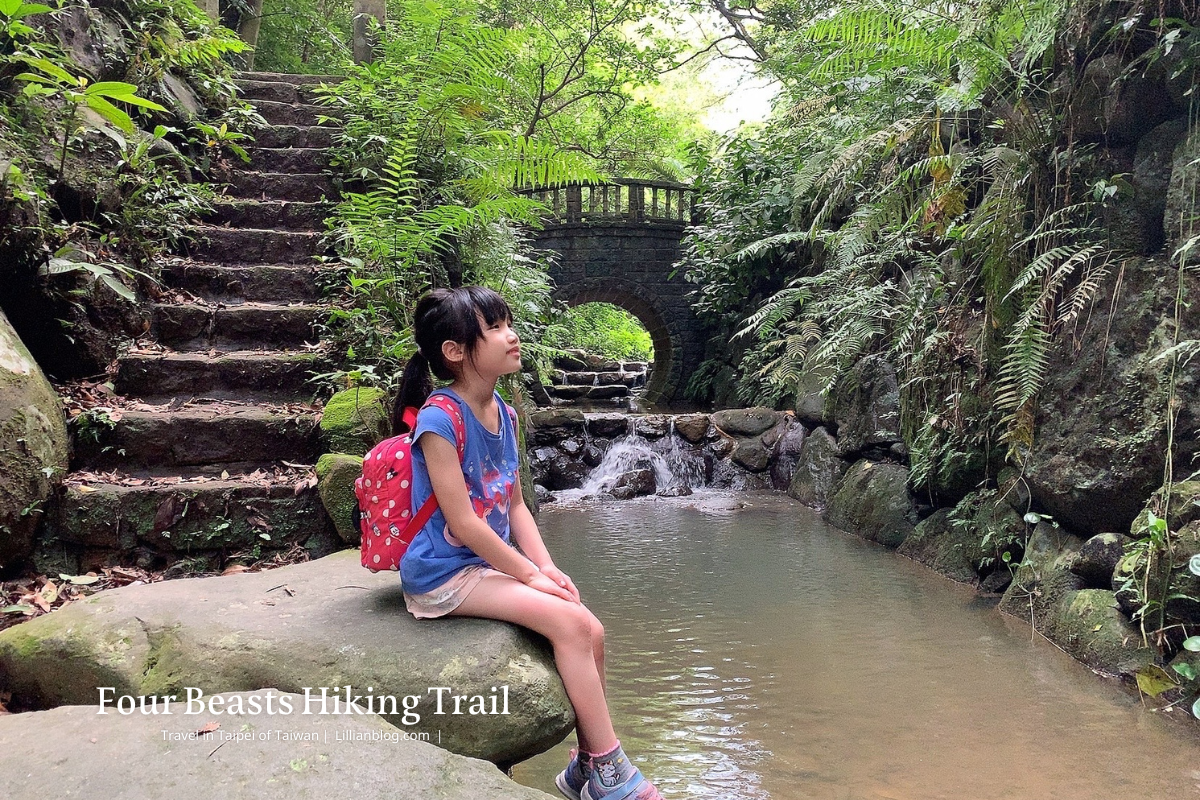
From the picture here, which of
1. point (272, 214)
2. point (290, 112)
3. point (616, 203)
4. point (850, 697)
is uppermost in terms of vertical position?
point (616, 203)

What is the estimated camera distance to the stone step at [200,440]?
3.11 meters

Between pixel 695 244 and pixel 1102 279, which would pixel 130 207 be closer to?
pixel 1102 279

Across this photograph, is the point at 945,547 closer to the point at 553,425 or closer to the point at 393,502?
the point at 393,502

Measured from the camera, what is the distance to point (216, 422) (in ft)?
10.7

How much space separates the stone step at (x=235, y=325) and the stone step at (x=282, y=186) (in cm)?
175

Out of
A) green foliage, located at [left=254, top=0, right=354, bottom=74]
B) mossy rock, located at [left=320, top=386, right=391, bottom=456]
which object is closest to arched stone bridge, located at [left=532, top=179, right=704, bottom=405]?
green foliage, located at [left=254, top=0, right=354, bottom=74]

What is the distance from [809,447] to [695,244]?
5237 millimetres

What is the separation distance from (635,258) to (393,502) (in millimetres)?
13242

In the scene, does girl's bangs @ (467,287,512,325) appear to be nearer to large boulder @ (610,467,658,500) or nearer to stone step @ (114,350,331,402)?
stone step @ (114,350,331,402)

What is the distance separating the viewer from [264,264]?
4797 mm

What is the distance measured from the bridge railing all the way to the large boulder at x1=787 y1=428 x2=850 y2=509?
8031mm

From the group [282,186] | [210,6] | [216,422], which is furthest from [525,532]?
[210,6]

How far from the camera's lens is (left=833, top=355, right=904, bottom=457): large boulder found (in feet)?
20.6

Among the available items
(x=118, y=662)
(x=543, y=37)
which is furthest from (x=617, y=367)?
(x=118, y=662)
